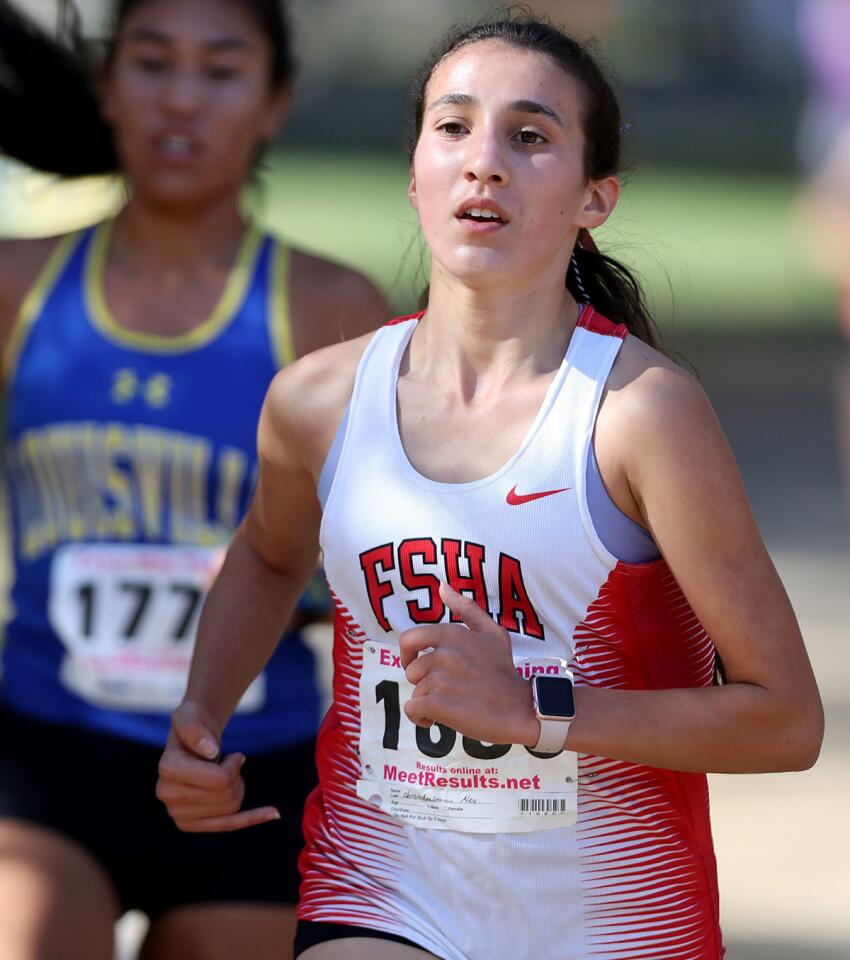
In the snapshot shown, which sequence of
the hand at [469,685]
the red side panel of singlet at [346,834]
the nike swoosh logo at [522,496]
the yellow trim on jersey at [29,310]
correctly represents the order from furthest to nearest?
1. the yellow trim on jersey at [29,310]
2. the red side panel of singlet at [346,834]
3. the nike swoosh logo at [522,496]
4. the hand at [469,685]

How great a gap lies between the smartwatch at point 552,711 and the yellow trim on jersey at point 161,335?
1.37m

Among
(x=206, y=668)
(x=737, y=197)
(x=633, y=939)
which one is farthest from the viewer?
(x=737, y=197)

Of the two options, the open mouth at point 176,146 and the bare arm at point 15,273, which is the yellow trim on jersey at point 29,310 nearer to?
the bare arm at point 15,273

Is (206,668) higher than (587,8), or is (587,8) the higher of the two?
(587,8)

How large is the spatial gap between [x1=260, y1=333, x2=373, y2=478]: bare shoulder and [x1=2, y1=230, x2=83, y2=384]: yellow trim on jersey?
0.89m

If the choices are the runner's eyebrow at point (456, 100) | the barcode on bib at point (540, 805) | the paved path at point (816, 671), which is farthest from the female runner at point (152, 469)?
the paved path at point (816, 671)

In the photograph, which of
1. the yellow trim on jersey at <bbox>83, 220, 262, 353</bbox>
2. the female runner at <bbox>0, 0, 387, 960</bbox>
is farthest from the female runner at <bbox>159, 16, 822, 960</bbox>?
the yellow trim on jersey at <bbox>83, 220, 262, 353</bbox>

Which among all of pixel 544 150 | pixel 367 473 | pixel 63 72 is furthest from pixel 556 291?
pixel 63 72

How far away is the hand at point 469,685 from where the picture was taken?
81.8 inches

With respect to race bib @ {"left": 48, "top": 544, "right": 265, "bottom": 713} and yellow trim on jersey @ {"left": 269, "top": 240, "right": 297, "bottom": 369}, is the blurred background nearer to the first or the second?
yellow trim on jersey @ {"left": 269, "top": 240, "right": 297, "bottom": 369}

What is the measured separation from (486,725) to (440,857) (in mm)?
271

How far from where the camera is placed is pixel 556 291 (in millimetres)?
2342

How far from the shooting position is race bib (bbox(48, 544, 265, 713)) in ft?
10.3

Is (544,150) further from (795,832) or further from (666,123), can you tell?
(666,123)
